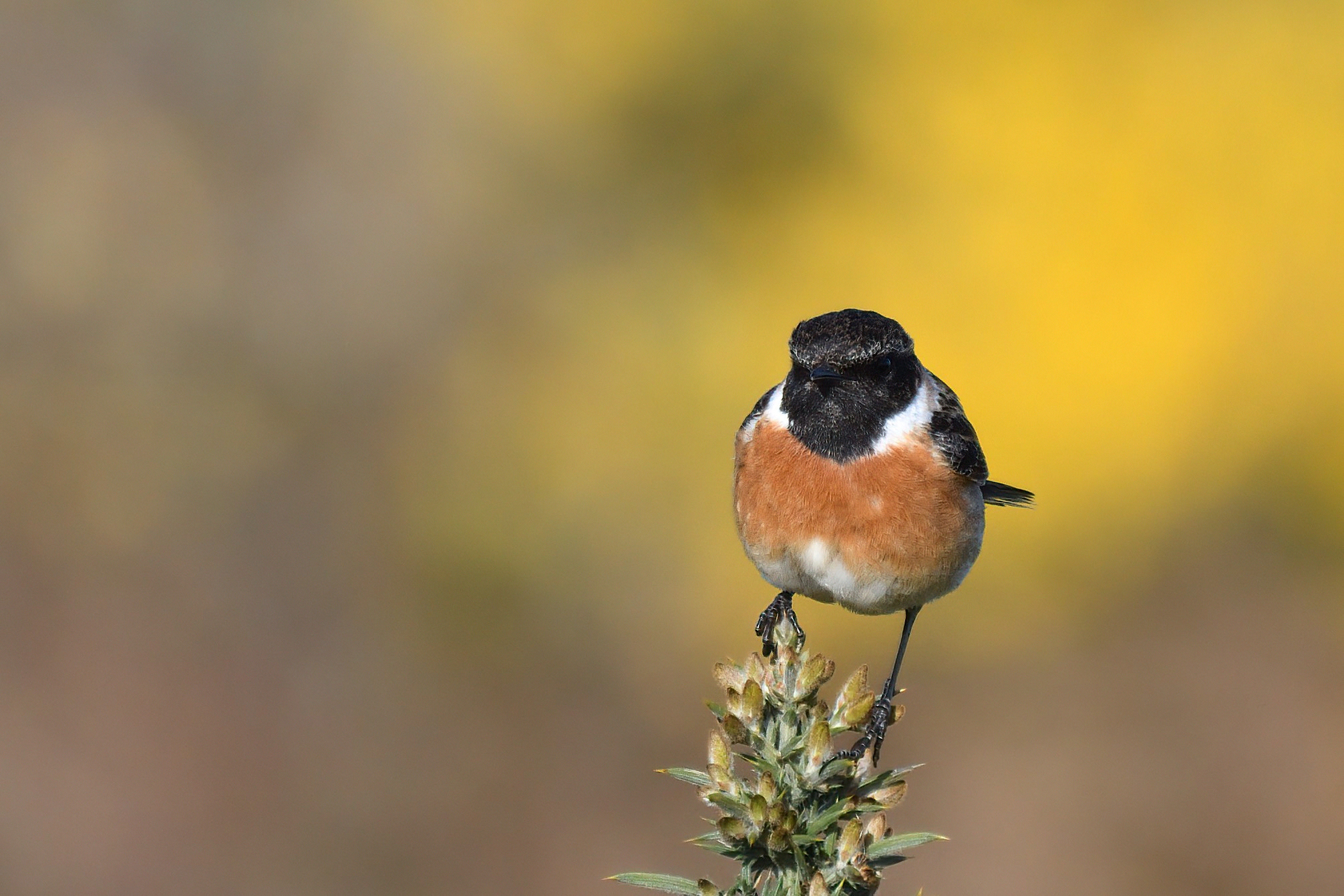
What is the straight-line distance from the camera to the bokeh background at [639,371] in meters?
12.2

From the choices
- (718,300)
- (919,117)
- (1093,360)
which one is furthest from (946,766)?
(919,117)

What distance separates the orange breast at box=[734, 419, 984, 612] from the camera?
4492 mm

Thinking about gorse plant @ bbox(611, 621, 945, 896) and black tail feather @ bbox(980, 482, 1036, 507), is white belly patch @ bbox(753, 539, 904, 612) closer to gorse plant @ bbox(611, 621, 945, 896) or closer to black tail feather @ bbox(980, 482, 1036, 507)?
black tail feather @ bbox(980, 482, 1036, 507)

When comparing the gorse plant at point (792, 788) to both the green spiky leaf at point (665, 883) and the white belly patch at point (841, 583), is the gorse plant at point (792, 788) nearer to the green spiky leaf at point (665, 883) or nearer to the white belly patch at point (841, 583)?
the green spiky leaf at point (665, 883)

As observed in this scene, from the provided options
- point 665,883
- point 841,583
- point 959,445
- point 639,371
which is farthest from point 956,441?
point 639,371

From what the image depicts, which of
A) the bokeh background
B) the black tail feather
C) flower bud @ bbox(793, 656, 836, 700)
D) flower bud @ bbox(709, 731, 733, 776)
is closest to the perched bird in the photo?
the black tail feather

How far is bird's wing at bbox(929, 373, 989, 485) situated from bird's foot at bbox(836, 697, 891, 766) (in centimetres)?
100

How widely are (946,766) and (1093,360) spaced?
5038 millimetres

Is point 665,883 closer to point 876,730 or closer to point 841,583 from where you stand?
point 876,730

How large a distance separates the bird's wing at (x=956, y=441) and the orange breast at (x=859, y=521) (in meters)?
0.05

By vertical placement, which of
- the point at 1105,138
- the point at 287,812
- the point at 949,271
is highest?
the point at 1105,138

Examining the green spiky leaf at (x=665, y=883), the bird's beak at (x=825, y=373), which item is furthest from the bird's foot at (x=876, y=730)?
the bird's beak at (x=825, y=373)

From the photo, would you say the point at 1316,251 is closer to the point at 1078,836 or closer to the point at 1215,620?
the point at 1215,620

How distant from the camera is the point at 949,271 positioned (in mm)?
14477
